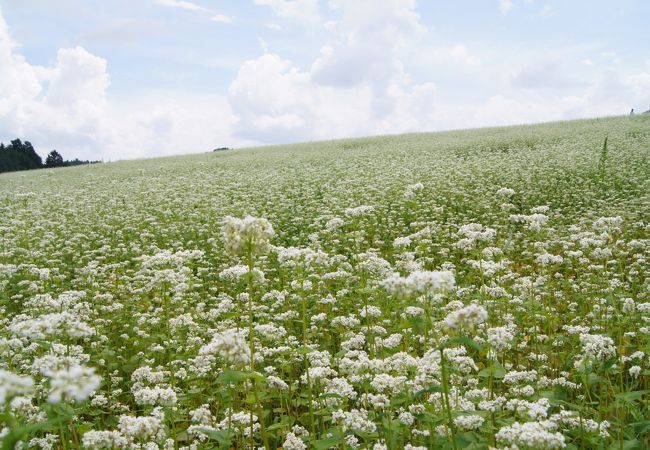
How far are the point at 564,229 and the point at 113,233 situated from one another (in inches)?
519

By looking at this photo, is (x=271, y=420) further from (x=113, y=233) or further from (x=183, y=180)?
(x=183, y=180)

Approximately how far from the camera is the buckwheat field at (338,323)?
14.0 feet

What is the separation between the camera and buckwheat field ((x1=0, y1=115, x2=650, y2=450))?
4.26 metres

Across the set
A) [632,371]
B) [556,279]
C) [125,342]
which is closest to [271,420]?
[125,342]

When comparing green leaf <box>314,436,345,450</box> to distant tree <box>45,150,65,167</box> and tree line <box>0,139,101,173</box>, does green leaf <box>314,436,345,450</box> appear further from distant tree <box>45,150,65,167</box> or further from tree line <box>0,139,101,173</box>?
distant tree <box>45,150,65,167</box>

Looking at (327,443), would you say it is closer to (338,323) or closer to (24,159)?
(338,323)

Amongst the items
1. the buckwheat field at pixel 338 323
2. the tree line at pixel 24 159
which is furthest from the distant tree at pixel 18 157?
the buckwheat field at pixel 338 323

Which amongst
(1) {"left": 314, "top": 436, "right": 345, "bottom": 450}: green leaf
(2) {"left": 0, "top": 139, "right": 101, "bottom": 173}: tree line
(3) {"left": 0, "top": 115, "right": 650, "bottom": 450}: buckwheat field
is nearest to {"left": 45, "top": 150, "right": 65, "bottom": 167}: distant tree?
(2) {"left": 0, "top": 139, "right": 101, "bottom": 173}: tree line

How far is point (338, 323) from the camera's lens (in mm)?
7488

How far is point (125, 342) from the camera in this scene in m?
8.44

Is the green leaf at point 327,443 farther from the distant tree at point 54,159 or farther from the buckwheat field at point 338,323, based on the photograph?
the distant tree at point 54,159

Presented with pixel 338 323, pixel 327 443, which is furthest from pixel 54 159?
pixel 327 443

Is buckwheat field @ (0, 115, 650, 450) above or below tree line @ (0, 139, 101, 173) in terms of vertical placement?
below

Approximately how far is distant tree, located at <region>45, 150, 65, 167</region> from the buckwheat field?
80228 mm
